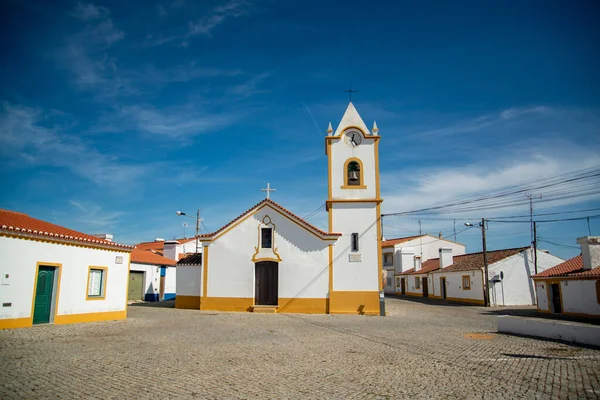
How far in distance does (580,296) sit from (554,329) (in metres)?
12.2

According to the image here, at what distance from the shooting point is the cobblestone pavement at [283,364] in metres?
6.68

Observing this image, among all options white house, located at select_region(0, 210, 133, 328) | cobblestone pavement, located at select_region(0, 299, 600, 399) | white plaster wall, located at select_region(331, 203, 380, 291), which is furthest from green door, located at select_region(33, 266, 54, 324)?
white plaster wall, located at select_region(331, 203, 380, 291)

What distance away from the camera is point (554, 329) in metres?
12.6

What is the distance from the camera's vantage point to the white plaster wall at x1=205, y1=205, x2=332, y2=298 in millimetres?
22078

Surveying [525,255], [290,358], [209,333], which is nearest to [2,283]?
[209,333]

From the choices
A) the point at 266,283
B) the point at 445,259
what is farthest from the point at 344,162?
the point at 445,259

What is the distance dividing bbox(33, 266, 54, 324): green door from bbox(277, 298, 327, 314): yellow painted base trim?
11023 mm

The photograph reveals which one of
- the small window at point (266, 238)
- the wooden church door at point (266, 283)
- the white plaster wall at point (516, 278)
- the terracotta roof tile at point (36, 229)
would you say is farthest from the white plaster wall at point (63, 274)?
the white plaster wall at point (516, 278)

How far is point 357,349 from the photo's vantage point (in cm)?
1068

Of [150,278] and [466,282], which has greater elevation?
[150,278]

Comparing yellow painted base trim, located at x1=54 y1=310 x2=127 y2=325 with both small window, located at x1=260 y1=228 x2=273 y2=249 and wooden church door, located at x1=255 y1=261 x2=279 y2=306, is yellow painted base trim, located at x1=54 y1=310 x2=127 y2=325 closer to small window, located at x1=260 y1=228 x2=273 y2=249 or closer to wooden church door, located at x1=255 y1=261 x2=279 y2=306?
wooden church door, located at x1=255 y1=261 x2=279 y2=306

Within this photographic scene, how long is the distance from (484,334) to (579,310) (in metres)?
12.0

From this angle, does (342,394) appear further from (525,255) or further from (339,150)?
(525,255)

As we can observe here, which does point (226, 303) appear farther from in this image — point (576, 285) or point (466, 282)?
point (466, 282)
